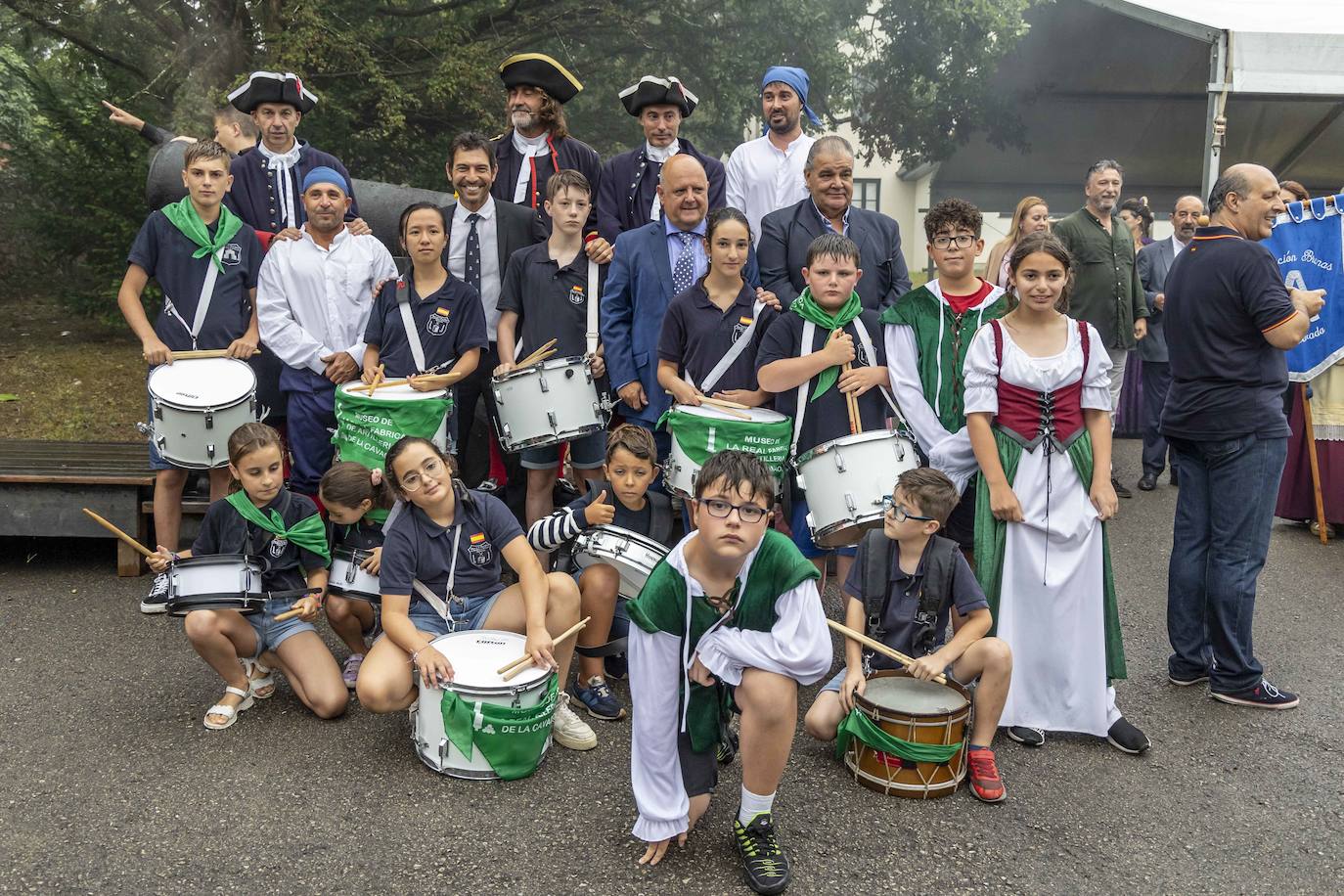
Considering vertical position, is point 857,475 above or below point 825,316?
below

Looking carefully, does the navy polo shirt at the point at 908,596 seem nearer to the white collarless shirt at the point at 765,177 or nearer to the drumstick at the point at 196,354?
the white collarless shirt at the point at 765,177

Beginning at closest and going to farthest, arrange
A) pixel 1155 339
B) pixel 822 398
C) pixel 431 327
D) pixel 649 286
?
pixel 822 398, pixel 649 286, pixel 431 327, pixel 1155 339

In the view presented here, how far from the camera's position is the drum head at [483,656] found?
12.6 feet

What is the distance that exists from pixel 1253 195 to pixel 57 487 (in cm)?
588

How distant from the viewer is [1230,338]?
15.3 ft

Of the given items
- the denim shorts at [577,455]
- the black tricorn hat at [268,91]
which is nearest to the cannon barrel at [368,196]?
the black tricorn hat at [268,91]

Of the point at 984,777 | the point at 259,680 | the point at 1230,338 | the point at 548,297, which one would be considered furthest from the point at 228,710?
the point at 1230,338

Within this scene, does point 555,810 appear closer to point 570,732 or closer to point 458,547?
point 570,732

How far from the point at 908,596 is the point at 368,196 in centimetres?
497

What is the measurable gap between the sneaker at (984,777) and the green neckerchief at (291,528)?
263cm

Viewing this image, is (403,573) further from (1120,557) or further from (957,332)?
(1120,557)

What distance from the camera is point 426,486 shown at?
4297mm

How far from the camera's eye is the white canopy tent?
1065 cm

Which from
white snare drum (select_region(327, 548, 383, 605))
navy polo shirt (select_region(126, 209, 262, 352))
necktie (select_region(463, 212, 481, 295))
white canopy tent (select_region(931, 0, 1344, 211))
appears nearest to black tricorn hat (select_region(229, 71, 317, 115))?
navy polo shirt (select_region(126, 209, 262, 352))
